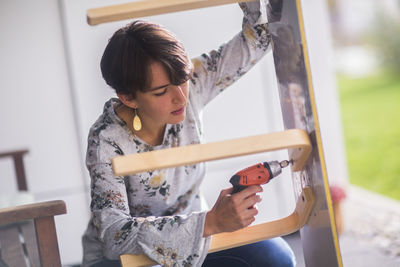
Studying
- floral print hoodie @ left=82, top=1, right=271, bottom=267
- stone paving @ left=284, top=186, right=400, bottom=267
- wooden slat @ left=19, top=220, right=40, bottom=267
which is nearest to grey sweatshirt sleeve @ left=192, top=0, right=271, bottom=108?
floral print hoodie @ left=82, top=1, right=271, bottom=267

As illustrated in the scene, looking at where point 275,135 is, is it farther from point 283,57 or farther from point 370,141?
point 370,141

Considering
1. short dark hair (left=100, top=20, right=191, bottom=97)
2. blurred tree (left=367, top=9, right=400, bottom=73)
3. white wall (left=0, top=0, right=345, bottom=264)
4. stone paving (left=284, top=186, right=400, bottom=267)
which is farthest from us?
blurred tree (left=367, top=9, right=400, bottom=73)

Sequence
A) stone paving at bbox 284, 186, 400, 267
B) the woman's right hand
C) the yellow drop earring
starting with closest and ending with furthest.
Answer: the woman's right hand → the yellow drop earring → stone paving at bbox 284, 186, 400, 267

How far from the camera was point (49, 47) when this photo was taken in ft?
9.18

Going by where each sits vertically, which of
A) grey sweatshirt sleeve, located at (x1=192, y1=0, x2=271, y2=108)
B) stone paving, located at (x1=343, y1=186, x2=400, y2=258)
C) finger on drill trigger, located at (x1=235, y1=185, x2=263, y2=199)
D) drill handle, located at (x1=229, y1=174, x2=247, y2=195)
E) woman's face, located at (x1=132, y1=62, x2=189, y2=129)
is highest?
grey sweatshirt sleeve, located at (x1=192, y1=0, x2=271, y2=108)

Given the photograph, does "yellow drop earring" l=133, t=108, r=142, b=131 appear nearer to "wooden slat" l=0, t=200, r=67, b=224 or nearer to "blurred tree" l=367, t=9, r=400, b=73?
"wooden slat" l=0, t=200, r=67, b=224

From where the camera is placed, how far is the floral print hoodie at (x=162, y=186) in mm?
1214

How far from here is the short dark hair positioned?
130cm

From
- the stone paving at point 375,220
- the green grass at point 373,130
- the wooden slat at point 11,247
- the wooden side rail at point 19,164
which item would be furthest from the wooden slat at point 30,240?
the green grass at point 373,130

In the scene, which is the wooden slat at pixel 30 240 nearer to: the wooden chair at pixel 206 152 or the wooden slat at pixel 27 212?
the wooden slat at pixel 27 212

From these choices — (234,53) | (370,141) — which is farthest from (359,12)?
(234,53)

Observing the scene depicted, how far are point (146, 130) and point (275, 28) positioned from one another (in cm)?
43

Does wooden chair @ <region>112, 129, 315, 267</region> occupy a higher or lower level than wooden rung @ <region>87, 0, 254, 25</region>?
lower

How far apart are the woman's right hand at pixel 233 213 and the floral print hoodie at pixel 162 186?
0.9 inches
